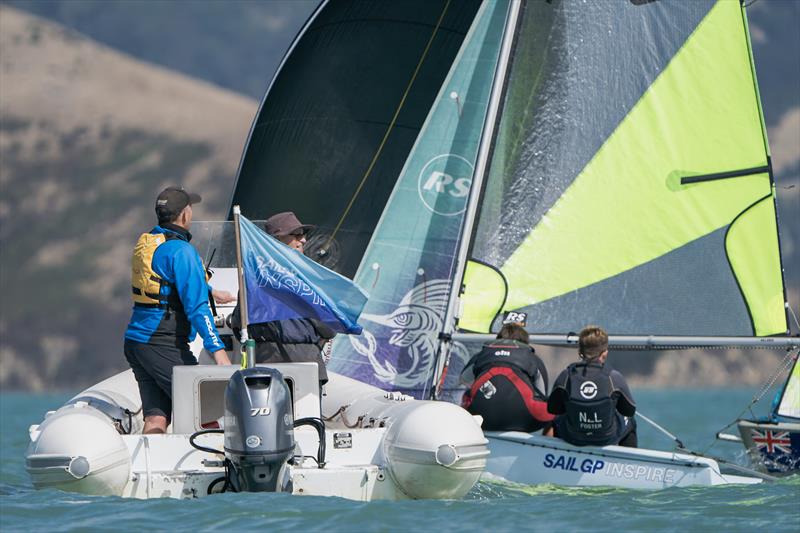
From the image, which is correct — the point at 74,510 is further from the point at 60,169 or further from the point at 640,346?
the point at 60,169

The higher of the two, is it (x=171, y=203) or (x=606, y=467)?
(x=171, y=203)

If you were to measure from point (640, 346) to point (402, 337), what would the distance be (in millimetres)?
1864

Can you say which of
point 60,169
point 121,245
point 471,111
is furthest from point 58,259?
point 471,111

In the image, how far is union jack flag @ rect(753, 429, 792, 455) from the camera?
423 inches

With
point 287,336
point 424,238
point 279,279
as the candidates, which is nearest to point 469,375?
point 424,238

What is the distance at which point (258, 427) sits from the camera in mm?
6773

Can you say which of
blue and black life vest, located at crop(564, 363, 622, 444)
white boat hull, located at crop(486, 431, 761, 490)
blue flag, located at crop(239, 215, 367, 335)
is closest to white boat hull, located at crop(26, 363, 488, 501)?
blue flag, located at crop(239, 215, 367, 335)

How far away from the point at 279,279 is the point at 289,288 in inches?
2.9

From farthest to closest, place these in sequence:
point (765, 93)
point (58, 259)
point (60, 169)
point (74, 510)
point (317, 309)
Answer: point (765, 93) → point (60, 169) → point (58, 259) → point (317, 309) → point (74, 510)

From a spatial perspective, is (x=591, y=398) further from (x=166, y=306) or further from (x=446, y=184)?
(x=446, y=184)

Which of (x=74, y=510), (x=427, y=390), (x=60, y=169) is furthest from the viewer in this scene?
(x=60, y=169)

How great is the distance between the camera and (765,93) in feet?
282

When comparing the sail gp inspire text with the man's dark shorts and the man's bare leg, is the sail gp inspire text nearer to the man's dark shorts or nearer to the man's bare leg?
the man's dark shorts

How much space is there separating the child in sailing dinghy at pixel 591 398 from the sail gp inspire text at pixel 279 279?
1966 mm
